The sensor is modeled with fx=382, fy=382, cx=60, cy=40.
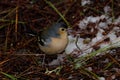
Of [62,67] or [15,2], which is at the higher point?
[15,2]

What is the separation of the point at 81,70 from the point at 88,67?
0.08 meters

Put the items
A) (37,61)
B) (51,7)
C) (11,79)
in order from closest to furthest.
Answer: (11,79), (37,61), (51,7)

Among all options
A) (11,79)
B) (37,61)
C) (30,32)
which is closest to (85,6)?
(30,32)

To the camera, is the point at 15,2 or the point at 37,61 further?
the point at 15,2

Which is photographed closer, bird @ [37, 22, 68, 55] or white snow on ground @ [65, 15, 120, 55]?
bird @ [37, 22, 68, 55]

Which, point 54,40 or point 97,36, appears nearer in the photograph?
point 54,40

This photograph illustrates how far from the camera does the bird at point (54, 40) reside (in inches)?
117

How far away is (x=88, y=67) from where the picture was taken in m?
3.00

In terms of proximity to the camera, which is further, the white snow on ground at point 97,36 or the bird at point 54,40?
the white snow on ground at point 97,36

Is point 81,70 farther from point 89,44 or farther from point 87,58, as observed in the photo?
point 89,44

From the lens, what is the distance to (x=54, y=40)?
9.77ft

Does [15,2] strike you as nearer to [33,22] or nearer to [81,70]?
[33,22]

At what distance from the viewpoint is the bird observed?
2963 millimetres

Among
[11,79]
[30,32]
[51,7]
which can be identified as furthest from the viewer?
[51,7]
